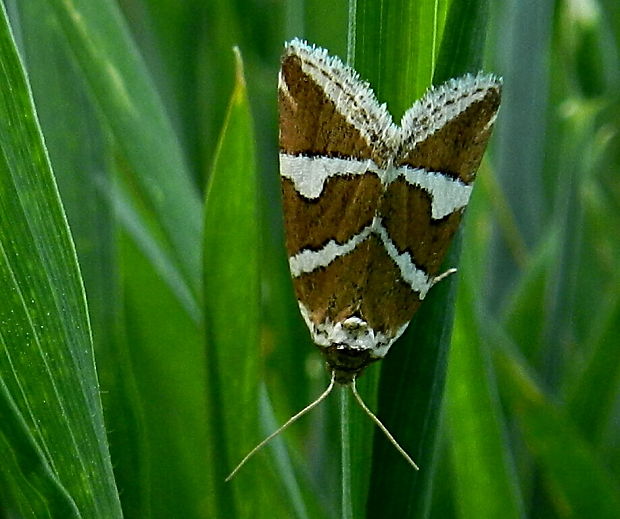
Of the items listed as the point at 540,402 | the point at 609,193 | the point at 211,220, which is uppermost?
the point at 211,220

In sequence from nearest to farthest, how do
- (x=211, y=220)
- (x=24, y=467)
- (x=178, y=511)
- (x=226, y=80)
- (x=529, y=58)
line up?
(x=24, y=467), (x=211, y=220), (x=178, y=511), (x=529, y=58), (x=226, y=80)

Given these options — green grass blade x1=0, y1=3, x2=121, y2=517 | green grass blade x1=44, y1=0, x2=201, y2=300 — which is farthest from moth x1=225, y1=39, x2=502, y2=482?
green grass blade x1=0, y1=3, x2=121, y2=517

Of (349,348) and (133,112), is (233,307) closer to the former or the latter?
(349,348)

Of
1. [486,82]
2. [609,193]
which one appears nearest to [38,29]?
[486,82]

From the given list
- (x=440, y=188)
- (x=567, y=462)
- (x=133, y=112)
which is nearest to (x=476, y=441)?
(x=567, y=462)

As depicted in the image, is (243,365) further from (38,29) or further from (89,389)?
(38,29)

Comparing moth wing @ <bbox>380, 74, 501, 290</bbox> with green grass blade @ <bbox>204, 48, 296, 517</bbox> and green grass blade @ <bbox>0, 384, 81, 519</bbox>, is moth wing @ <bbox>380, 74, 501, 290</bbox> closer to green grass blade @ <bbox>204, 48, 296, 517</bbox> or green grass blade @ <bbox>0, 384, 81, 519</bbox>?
green grass blade @ <bbox>204, 48, 296, 517</bbox>

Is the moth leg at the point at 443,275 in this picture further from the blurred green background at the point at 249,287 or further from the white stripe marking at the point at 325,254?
the white stripe marking at the point at 325,254
